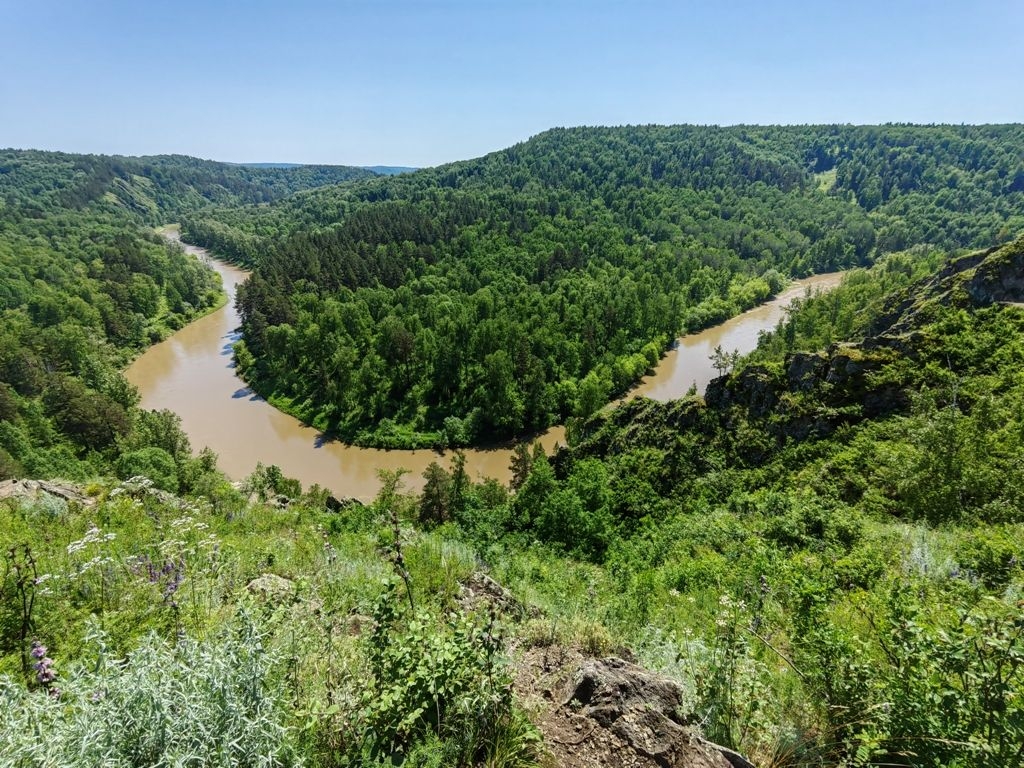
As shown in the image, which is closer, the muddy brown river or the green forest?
the green forest

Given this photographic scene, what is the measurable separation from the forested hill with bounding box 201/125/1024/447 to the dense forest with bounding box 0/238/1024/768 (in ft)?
87.3

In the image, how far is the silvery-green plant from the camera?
242 cm

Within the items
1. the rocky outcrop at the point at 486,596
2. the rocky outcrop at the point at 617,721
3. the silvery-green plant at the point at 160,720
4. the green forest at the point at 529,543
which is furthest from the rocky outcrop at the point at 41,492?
the rocky outcrop at the point at 617,721

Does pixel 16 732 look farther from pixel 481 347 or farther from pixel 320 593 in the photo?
pixel 481 347

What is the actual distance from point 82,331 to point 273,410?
88.1 ft

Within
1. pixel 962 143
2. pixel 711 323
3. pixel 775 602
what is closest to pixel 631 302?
pixel 711 323

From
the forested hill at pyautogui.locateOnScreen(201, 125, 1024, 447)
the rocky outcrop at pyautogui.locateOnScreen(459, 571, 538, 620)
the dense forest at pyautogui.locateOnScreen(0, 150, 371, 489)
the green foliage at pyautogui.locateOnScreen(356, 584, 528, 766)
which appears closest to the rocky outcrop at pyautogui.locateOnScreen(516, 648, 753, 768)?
the green foliage at pyautogui.locateOnScreen(356, 584, 528, 766)

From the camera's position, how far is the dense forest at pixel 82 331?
3225 cm

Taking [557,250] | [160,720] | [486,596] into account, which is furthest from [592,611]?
[557,250]

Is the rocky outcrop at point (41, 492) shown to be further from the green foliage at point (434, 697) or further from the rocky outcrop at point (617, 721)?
the rocky outcrop at point (617, 721)

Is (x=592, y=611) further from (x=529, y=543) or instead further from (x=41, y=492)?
(x=41, y=492)

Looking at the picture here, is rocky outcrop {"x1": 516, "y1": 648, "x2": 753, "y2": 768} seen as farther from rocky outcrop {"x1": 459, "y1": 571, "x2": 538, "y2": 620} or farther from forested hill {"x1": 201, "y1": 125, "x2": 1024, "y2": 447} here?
forested hill {"x1": 201, "y1": 125, "x2": 1024, "y2": 447}

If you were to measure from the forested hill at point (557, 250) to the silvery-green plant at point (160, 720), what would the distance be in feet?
128

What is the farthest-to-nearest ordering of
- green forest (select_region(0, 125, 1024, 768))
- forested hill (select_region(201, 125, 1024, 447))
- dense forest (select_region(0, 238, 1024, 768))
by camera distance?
forested hill (select_region(201, 125, 1024, 447))
green forest (select_region(0, 125, 1024, 768))
dense forest (select_region(0, 238, 1024, 768))
